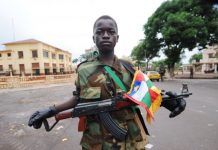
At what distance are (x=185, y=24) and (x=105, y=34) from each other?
65.5 feet

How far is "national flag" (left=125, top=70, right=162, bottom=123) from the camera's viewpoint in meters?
1.34

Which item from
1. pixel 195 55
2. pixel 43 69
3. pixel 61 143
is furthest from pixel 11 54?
pixel 195 55

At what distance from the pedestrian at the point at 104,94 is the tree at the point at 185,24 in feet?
62.9

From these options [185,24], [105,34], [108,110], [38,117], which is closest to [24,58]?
[185,24]

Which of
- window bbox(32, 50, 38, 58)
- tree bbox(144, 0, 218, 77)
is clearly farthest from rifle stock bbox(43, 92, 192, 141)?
window bbox(32, 50, 38, 58)

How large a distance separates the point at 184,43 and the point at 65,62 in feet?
121

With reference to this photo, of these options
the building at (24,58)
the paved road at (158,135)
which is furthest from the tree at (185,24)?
the building at (24,58)

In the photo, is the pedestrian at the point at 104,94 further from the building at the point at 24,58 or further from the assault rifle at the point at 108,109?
the building at the point at 24,58

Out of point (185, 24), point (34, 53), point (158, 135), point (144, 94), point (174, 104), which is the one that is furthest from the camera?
point (34, 53)

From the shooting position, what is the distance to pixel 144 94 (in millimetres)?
1367

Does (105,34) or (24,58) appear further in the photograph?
(24,58)

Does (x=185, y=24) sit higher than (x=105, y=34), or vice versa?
(x=185, y=24)

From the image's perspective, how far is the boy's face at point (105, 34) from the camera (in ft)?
4.73

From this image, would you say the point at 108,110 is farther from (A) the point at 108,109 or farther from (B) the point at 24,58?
(B) the point at 24,58
